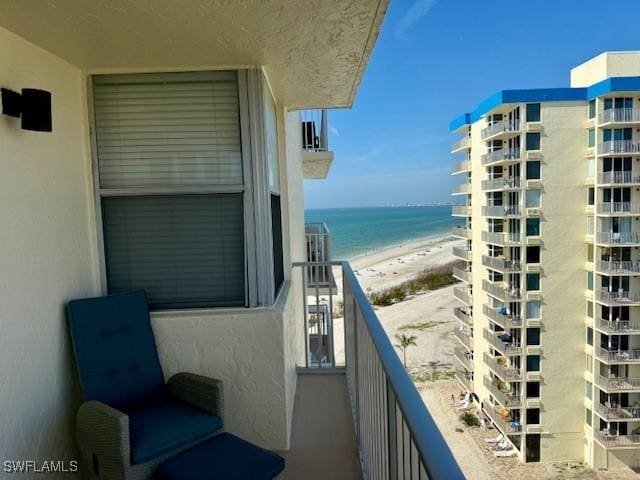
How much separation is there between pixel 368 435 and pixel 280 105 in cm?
264

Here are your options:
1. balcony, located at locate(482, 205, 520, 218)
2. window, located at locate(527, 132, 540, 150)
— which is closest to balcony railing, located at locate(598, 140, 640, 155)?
window, located at locate(527, 132, 540, 150)

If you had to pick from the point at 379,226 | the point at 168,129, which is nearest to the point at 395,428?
the point at 168,129

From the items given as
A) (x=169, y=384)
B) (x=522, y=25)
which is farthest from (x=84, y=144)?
(x=522, y=25)

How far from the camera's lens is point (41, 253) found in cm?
203

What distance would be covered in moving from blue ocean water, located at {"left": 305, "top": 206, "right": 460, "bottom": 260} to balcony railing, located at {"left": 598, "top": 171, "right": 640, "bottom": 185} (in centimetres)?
2171

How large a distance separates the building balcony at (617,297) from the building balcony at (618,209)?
85.0 inches

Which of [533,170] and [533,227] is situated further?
[533,170]

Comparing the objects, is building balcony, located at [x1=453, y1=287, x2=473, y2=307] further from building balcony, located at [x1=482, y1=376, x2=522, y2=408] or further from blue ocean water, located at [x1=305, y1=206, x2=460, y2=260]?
blue ocean water, located at [x1=305, y1=206, x2=460, y2=260]

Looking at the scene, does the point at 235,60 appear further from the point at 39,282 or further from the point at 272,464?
the point at 272,464

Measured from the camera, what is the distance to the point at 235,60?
234 cm

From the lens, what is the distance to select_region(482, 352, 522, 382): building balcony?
13125mm

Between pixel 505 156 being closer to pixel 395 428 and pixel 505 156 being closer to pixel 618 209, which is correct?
pixel 618 209

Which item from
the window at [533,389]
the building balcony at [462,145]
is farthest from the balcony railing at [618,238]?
the building balcony at [462,145]

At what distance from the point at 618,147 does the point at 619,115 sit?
0.89m
